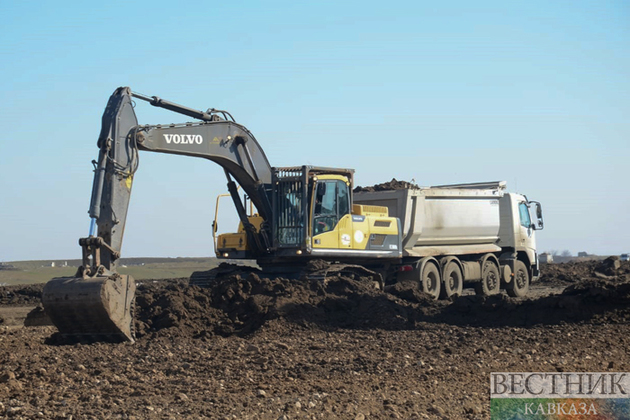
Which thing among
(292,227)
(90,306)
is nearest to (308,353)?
Answer: (90,306)

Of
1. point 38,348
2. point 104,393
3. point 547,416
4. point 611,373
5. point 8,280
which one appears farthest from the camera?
point 8,280

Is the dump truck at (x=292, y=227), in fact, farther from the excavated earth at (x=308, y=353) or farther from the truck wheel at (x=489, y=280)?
the excavated earth at (x=308, y=353)

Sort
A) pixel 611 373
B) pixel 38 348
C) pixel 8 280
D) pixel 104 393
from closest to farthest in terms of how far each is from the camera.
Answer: pixel 104 393 < pixel 611 373 < pixel 38 348 < pixel 8 280

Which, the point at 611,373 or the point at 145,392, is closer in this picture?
the point at 145,392

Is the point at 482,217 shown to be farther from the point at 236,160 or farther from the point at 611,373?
the point at 611,373

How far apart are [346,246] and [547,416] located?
35.1ft

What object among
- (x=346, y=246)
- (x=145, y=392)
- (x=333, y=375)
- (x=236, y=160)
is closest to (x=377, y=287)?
(x=346, y=246)

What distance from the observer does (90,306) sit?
1221 cm

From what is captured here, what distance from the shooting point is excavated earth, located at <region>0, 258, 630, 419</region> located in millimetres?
8211

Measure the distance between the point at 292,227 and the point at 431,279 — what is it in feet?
17.6

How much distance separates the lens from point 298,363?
423 inches

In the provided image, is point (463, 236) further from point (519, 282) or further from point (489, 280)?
point (519, 282)

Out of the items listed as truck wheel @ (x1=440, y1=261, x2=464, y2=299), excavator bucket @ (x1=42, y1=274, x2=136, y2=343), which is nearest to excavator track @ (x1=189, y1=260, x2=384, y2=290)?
truck wheel @ (x1=440, y1=261, x2=464, y2=299)

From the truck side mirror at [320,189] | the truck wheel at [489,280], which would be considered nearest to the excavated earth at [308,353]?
the truck side mirror at [320,189]
